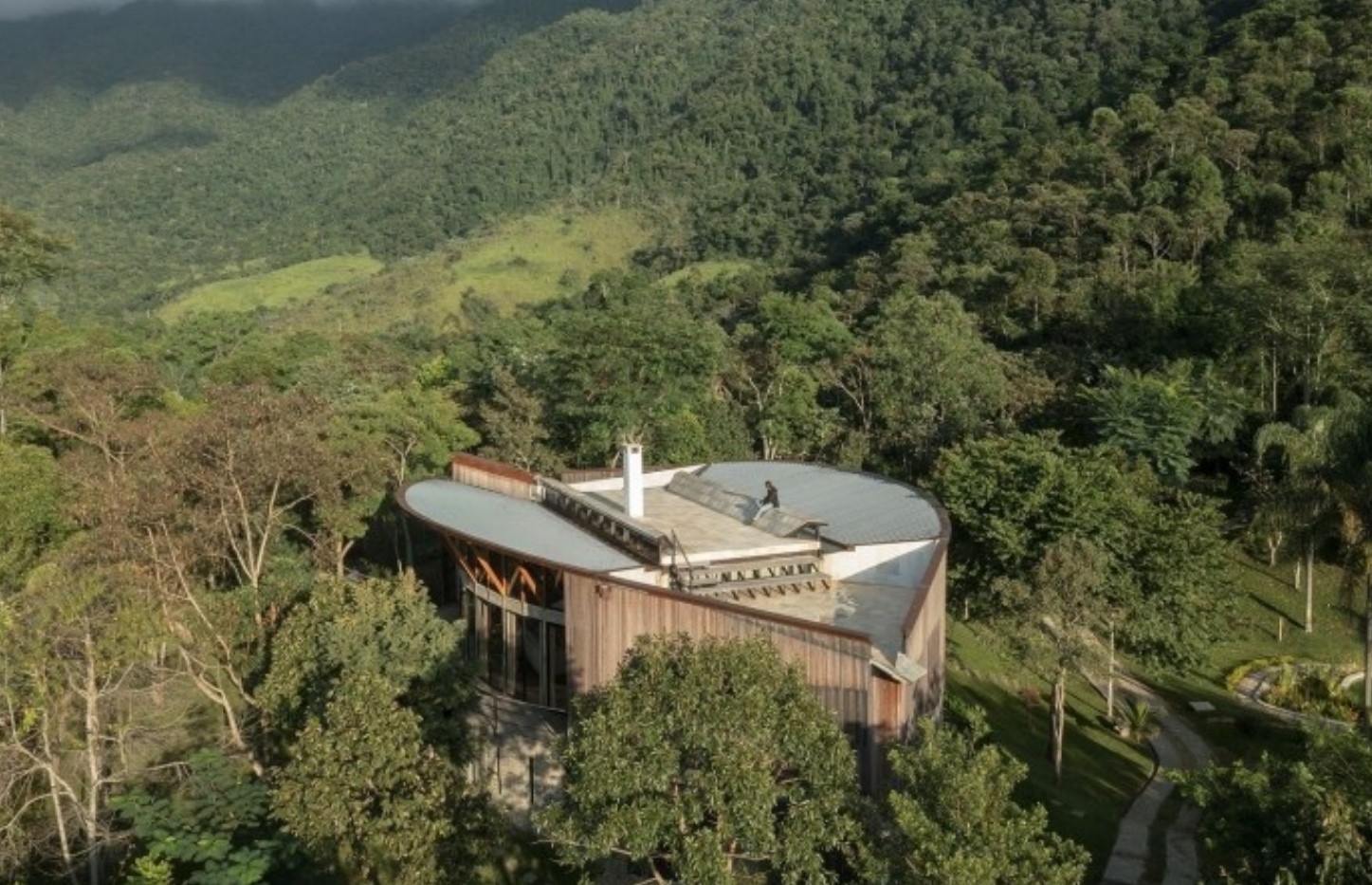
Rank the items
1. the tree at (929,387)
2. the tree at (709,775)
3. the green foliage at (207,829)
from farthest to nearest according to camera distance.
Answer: the tree at (929,387) < the green foliage at (207,829) < the tree at (709,775)

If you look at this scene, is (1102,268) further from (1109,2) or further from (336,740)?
(1109,2)

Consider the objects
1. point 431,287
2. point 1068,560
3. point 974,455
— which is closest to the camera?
point 1068,560

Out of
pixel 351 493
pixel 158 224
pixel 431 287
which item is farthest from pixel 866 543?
pixel 158 224

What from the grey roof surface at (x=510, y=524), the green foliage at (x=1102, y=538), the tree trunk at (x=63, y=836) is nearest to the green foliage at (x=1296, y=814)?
the grey roof surface at (x=510, y=524)

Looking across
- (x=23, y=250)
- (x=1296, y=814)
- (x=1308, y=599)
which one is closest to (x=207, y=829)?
(x=1296, y=814)

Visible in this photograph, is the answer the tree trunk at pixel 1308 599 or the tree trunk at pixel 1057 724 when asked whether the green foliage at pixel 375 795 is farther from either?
the tree trunk at pixel 1308 599

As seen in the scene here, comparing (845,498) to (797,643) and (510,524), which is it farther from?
(797,643)
